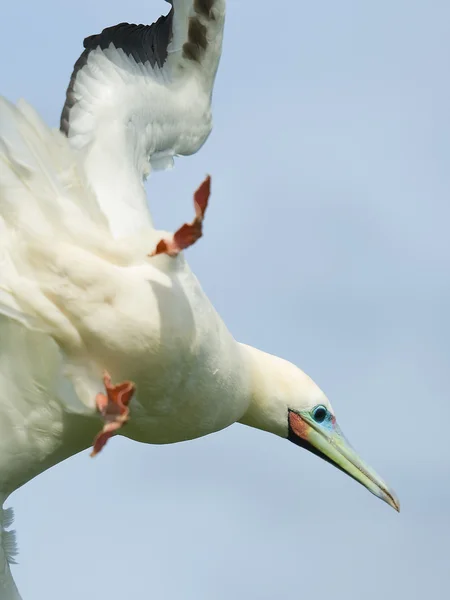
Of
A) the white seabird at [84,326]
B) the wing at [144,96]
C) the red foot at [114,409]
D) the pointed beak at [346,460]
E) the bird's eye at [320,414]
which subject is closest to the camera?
the red foot at [114,409]

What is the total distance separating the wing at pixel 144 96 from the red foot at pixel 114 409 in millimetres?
2116

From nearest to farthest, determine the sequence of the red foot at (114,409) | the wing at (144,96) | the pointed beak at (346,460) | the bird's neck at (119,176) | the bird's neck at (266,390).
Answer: the red foot at (114,409) → the bird's neck at (119,176) → the bird's neck at (266,390) → the wing at (144,96) → the pointed beak at (346,460)

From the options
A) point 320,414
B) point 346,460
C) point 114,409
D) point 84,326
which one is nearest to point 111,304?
point 84,326

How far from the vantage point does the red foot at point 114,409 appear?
10.2m

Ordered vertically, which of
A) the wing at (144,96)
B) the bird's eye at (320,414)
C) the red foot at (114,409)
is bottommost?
the red foot at (114,409)

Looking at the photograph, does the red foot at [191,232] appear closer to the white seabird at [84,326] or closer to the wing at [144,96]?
the white seabird at [84,326]

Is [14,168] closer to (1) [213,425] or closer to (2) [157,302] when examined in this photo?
(2) [157,302]

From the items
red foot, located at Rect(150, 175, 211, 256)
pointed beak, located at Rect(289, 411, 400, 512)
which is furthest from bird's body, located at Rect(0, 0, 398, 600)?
pointed beak, located at Rect(289, 411, 400, 512)

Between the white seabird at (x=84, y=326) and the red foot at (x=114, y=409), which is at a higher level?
the white seabird at (x=84, y=326)

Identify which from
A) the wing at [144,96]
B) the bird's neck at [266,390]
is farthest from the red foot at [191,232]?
→ the bird's neck at [266,390]

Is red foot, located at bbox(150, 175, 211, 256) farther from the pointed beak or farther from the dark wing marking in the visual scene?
the pointed beak

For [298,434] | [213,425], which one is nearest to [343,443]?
[298,434]

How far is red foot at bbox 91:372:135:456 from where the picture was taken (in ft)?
33.4

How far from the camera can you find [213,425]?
11.4 metres
